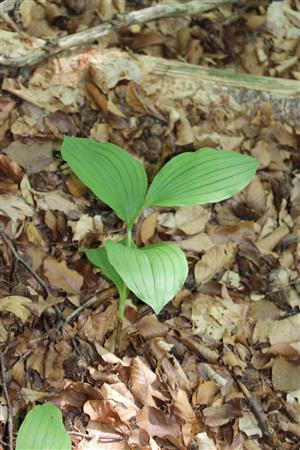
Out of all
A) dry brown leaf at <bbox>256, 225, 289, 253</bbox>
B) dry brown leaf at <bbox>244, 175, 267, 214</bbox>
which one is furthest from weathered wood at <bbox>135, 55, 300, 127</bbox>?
dry brown leaf at <bbox>256, 225, 289, 253</bbox>

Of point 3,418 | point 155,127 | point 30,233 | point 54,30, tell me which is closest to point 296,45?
point 155,127

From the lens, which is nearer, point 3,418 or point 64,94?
point 3,418

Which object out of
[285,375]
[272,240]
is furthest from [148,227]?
[285,375]

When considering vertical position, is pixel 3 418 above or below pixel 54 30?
below

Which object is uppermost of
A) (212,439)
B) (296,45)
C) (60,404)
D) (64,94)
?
(64,94)

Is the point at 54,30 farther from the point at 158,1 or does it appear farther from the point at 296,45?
the point at 296,45

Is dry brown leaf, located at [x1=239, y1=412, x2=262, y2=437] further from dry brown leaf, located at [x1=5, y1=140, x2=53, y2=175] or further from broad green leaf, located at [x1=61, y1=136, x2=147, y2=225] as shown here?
dry brown leaf, located at [x1=5, y1=140, x2=53, y2=175]

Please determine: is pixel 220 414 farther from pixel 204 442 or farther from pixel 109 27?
pixel 109 27
